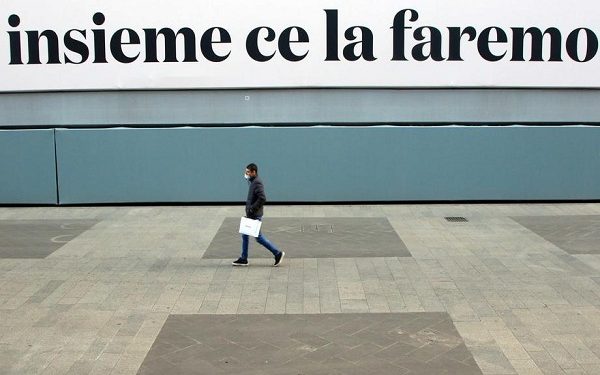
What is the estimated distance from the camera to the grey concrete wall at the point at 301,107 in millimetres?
17203

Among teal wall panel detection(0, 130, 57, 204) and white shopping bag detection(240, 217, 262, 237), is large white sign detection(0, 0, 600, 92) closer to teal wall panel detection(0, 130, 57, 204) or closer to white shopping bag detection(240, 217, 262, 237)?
teal wall panel detection(0, 130, 57, 204)

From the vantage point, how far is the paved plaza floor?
7402mm

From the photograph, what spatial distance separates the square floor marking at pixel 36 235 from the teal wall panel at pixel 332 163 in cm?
203

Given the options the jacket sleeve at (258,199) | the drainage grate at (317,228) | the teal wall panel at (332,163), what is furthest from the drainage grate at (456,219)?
the jacket sleeve at (258,199)

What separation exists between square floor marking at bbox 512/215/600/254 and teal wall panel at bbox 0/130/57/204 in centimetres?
1092

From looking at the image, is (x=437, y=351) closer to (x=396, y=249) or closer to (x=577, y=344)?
(x=577, y=344)

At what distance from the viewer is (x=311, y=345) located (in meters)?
7.77

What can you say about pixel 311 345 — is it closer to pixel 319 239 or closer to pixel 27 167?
pixel 319 239

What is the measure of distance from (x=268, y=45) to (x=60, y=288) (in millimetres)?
8787

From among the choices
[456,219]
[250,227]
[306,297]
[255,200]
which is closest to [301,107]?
[456,219]

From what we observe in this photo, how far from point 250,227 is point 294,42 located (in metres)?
7.43

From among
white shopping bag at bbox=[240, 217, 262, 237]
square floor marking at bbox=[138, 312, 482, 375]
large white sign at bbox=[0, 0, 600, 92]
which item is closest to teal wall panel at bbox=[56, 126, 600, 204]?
large white sign at bbox=[0, 0, 600, 92]

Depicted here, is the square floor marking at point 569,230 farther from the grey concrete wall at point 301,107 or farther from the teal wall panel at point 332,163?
the grey concrete wall at point 301,107

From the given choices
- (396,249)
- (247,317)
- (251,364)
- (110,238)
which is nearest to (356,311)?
(247,317)
